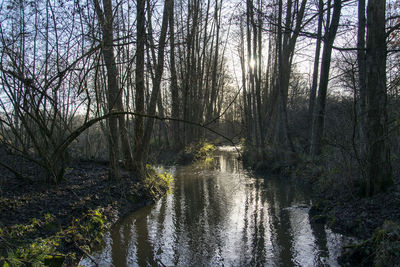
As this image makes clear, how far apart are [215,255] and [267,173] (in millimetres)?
9135

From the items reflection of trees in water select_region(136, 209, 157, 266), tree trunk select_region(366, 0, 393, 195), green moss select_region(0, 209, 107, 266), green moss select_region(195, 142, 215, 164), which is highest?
tree trunk select_region(366, 0, 393, 195)

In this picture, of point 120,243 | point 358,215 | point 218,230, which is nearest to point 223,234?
point 218,230

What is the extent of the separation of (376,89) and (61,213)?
6371mm

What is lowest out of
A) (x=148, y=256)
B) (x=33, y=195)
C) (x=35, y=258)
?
(x=148, y=256)

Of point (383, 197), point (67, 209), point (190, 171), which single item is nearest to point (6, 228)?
point (67, 209)

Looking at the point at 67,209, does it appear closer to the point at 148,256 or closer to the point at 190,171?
the point at 148,256

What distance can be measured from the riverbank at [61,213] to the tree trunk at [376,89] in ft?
17.9

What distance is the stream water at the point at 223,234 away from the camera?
4.72 meters

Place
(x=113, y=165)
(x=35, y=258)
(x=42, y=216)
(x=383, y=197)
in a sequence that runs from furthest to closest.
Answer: (x=113, y=165) → (x=383, y=197) → (x=42, y=216) → (x=35, y=258)

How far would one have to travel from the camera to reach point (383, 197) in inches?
219

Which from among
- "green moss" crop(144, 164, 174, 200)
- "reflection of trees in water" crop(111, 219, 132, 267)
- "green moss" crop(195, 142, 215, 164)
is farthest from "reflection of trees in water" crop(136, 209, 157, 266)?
"green moss" crop(195, 142, 215, 164)

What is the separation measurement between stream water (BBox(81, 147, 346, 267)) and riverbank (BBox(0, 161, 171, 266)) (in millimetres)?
336

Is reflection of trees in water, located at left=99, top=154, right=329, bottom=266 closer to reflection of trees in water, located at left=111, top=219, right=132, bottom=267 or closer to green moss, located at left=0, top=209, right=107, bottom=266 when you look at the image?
reflection of trees in water, located at left=111, top=219, right=132, bottom=267

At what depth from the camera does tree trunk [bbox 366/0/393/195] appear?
18.2 ft
